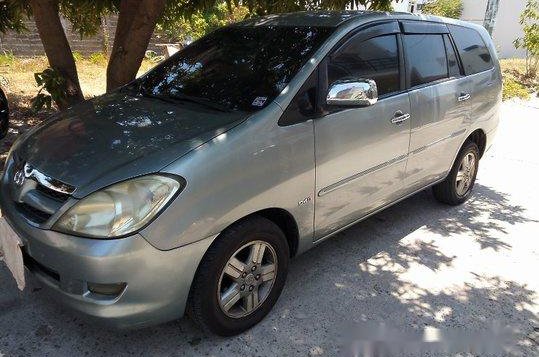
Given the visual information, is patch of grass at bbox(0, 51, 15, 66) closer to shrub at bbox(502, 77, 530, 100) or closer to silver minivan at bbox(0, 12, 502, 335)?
silver minivan at bbox(0, 12, 502, 335)

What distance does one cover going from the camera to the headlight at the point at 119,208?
209cm

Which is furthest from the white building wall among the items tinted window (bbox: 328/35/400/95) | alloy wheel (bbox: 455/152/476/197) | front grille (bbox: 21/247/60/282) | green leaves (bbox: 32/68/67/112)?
front grille (bbox: 21/247/60/282)

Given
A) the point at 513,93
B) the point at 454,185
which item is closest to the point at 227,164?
the point at 454,185

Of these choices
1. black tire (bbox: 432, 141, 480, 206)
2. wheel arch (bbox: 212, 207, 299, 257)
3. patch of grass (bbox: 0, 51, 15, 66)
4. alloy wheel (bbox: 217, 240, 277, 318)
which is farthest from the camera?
patch of grass (bbox: 0, 51, 15, 66)

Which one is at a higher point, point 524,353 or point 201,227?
point 201,227

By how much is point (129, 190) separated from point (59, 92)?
10.5 feet

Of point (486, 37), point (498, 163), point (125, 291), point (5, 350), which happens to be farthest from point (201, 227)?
point (498, 163)

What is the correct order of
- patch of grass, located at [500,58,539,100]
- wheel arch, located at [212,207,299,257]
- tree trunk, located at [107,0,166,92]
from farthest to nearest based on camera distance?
1. patch of grass, located at [500,58,539,100]
2. tree trunk, located at [107,0,166,92]
3. wheel arch, located at [212,207,299,257]

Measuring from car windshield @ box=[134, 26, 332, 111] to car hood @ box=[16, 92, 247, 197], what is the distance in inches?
5.4

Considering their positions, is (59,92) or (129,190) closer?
(129,190)

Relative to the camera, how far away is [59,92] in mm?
4801

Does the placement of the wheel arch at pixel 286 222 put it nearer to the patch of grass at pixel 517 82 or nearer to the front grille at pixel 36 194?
the front grille at pixel 36 194

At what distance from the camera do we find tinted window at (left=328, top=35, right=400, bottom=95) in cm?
298

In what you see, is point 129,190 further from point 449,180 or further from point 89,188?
point 449,180
